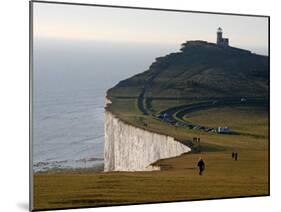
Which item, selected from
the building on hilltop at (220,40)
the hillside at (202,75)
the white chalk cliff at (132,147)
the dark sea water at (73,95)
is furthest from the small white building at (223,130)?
the dark sea water at (73,95)

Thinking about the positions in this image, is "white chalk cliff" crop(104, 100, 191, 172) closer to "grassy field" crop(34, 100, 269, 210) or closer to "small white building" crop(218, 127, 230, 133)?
"grassy field" crop(34, 100, 269, 210)

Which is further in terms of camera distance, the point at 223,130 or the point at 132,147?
the point at 223,130

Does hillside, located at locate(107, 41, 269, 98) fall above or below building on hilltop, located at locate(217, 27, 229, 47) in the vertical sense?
below

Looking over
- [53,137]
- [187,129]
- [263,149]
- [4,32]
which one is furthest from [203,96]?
[4,32]

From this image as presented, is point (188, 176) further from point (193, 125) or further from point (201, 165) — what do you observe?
point (193, 125)

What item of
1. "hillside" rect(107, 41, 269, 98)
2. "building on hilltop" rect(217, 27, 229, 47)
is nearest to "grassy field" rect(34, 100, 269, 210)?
"hillside" rect(107, 41, 269, 98)

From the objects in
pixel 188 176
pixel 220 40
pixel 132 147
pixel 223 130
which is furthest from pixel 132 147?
pixel 220 40

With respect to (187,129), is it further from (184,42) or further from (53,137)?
(53,137)

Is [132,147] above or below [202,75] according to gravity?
below

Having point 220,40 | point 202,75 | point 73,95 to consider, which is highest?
point 220,40
